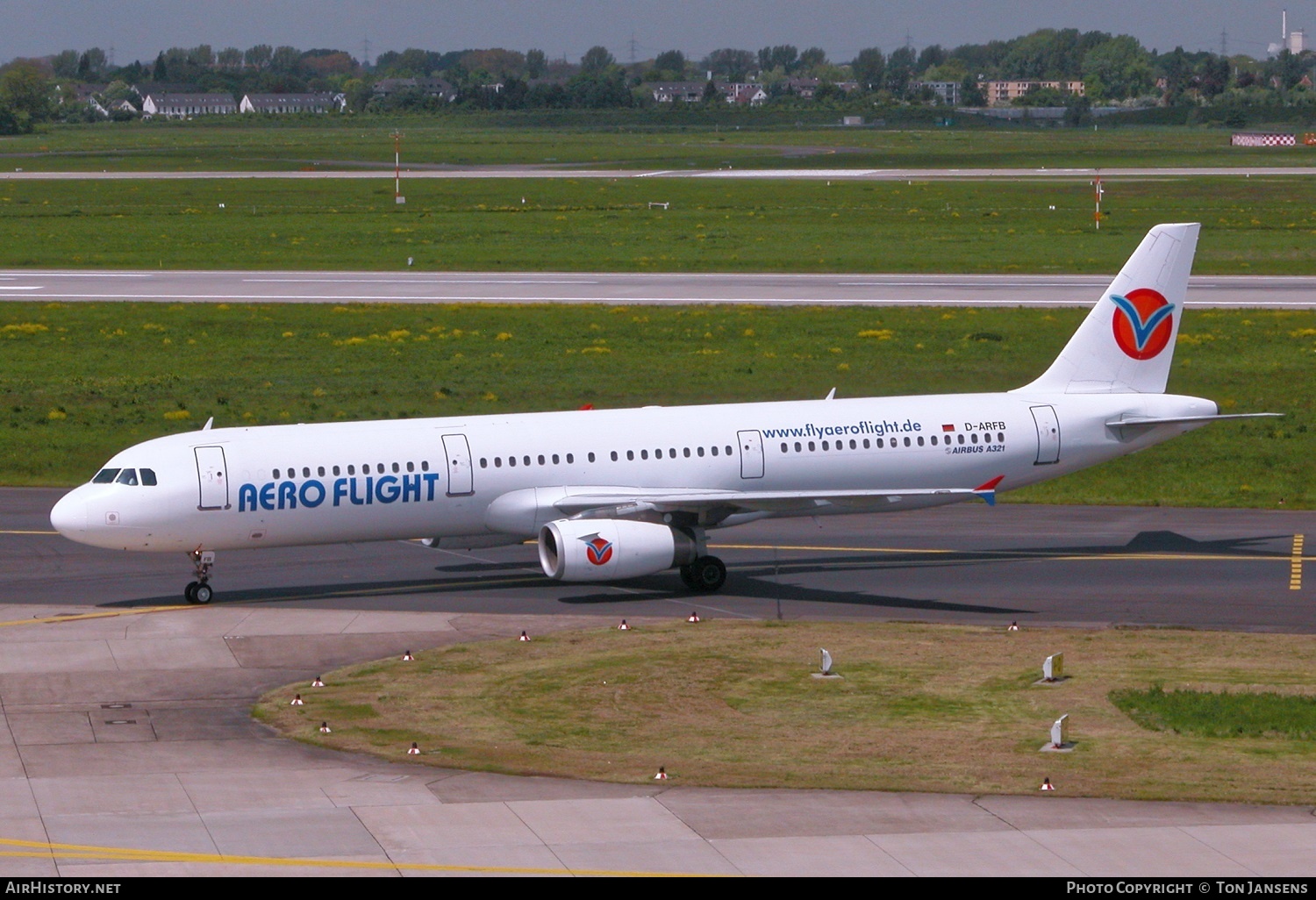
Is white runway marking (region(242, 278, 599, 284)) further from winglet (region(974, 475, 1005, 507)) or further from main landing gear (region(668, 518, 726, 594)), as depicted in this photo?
main landing gear (region(668, 518, 726, 594))

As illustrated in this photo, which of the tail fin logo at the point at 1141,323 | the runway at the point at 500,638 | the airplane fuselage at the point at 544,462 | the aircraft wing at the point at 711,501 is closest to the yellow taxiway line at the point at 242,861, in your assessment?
the runway at the point at 500,638

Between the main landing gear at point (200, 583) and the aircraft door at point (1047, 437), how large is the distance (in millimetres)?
20226

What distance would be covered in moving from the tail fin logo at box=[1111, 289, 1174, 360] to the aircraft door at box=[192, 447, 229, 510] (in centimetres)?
2285

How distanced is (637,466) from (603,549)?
3286 mm

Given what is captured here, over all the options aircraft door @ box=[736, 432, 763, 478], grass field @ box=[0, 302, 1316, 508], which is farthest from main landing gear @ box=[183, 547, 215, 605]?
grass field @ box=[0, 302, 1316, 508]

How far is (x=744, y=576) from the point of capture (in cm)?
4172

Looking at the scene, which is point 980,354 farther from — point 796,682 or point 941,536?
point 796,682

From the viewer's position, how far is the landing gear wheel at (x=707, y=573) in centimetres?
3991

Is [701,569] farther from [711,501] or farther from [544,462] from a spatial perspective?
[544,462]

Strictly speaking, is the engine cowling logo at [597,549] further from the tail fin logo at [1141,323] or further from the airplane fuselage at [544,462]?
the tail fin logo at [1141,323]

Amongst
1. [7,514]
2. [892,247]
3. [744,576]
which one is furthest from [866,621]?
[892,247]

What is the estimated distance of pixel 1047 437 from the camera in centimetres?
4344

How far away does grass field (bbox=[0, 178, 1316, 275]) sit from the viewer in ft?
325

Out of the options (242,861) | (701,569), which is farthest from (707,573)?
(242,861)
